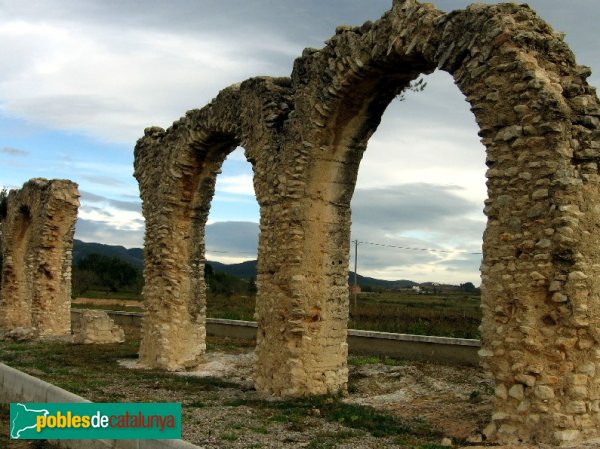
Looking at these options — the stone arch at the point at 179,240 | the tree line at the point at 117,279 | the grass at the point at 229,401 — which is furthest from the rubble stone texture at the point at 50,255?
the tree line at the point at 117,279

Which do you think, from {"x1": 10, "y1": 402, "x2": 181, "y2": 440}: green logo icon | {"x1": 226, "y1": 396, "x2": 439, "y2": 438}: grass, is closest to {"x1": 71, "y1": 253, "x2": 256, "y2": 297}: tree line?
{"x1": 226, "y1": 396, "x2": 439, "y2": 438}: grass

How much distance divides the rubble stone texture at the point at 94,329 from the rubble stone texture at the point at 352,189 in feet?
12.8

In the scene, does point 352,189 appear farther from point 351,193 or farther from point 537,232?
point 537,232

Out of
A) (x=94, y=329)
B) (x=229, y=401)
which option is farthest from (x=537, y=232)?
(x=94, y=329)

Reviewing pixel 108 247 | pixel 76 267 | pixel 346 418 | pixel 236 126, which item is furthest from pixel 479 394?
pixel 108 247

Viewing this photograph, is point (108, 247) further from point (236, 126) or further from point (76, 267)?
point (236, 126)

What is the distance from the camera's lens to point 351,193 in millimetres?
9906

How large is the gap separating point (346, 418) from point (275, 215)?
10.8ft

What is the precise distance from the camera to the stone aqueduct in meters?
6.27

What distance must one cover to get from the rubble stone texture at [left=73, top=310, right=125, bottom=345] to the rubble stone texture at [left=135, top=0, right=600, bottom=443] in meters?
3.90

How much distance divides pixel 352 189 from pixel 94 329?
935 centimetres

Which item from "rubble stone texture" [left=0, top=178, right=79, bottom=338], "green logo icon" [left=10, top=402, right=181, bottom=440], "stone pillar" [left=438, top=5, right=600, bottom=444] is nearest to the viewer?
"green logo icon" [left=10, top=402, right=181, bottom=440]

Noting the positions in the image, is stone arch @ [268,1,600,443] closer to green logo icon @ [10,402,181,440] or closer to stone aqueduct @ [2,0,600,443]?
stone aqueduct @ [2,0,600,443]

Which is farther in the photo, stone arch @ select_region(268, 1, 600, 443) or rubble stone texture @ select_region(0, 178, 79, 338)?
rubble stone texture @ select_region(0, 178, 79, 338)
